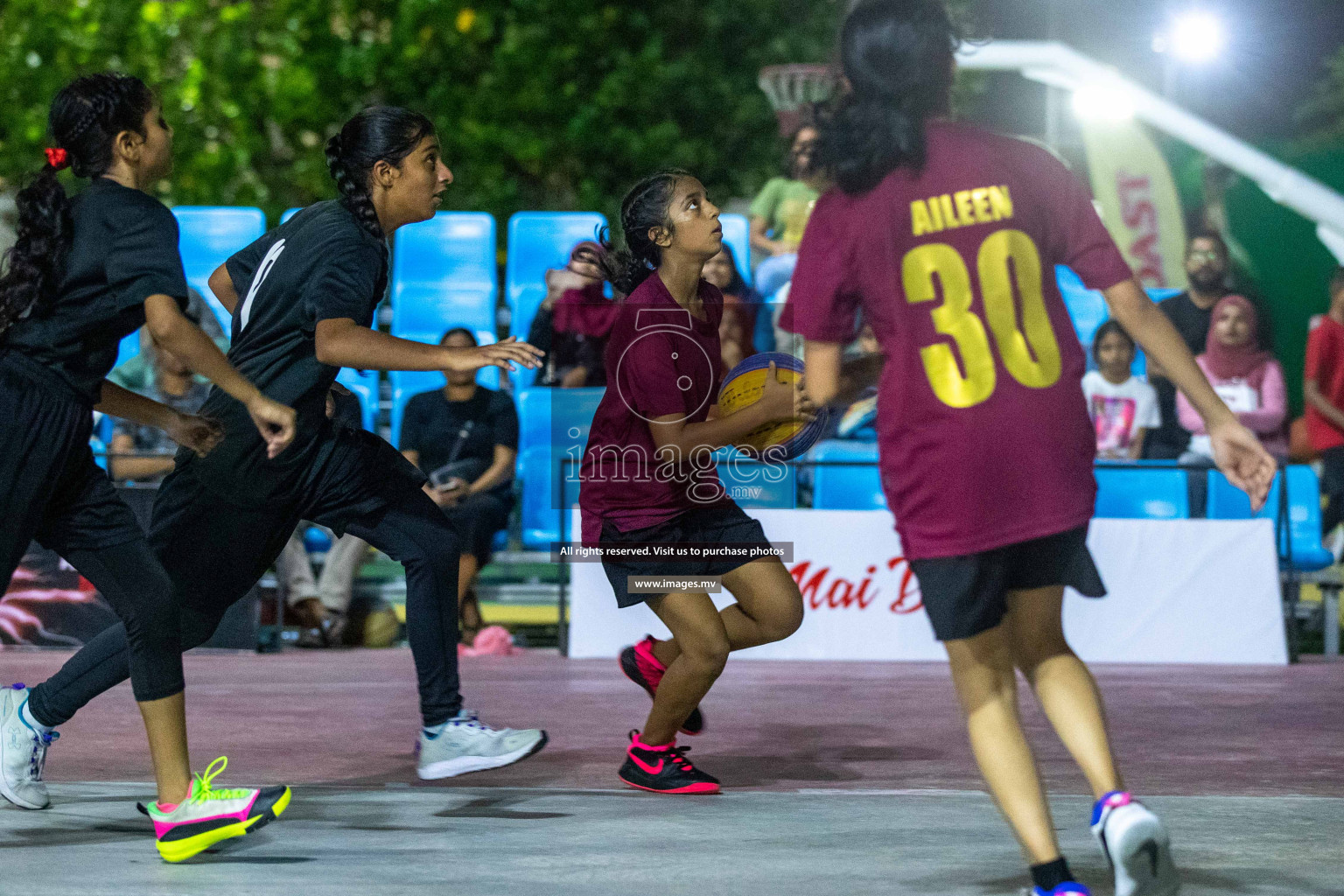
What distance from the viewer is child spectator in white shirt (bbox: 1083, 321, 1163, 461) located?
9398mm

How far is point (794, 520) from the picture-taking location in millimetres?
8180

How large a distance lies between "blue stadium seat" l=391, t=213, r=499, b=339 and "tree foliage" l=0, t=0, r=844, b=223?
23.4ft

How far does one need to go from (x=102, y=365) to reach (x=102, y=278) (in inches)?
9.0

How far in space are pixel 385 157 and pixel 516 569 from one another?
514 centimetres

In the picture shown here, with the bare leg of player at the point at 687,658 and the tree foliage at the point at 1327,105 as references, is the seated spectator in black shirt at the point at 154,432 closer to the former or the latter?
the bare leg of player at the point at 687,658

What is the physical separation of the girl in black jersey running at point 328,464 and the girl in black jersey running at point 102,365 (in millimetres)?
408

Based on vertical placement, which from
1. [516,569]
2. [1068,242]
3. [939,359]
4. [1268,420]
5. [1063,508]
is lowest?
[516,569]

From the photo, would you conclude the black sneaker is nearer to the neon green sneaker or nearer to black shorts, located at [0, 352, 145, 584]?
the neon green sneaker

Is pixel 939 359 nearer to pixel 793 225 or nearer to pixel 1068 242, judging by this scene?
pixel 1068 242

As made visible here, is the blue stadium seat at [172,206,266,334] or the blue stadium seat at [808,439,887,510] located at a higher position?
the blue stadium seat at [172,206,266,334]

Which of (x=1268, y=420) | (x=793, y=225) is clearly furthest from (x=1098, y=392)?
(x=793, y=225)

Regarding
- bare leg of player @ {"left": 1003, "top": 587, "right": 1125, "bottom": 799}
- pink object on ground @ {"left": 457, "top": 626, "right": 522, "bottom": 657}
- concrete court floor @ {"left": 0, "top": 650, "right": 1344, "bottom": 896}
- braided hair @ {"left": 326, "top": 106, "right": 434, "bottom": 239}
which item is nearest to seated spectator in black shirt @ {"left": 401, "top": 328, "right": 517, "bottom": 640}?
pink object on ground @ {"left": 457, "top": 626, "right": 522, "bottom": 657}

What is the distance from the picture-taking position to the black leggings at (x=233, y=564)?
4387 mm

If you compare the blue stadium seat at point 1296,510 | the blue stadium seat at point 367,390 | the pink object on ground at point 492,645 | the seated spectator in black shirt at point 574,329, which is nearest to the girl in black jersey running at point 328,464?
the pink object on ground at point 492,645
